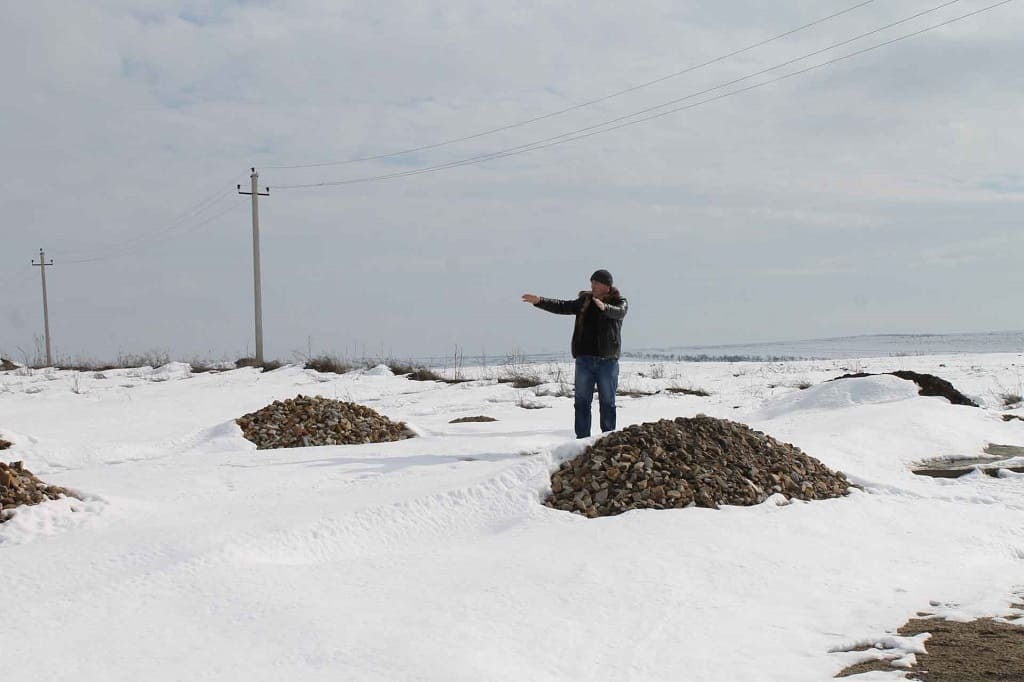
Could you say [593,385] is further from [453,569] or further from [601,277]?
[453,569]

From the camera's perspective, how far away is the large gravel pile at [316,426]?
30.1 feet

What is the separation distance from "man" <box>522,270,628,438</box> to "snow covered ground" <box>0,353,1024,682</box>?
0.94m

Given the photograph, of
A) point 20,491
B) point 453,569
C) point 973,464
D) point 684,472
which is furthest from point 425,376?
point 453,569

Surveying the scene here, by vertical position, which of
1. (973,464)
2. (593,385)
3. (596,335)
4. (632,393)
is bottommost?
(973,464)

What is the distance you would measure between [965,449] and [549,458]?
18.4 ft

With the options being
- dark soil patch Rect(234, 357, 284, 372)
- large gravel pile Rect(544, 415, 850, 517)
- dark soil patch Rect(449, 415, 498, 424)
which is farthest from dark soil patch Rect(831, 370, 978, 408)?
dark soil patch Rect(234, 357, 284, 372)

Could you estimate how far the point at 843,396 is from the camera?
11.6 metres

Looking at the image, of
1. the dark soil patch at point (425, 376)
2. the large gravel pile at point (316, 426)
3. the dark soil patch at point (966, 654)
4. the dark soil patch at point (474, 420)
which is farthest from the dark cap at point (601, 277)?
the dark soil patch at point (425, 376)

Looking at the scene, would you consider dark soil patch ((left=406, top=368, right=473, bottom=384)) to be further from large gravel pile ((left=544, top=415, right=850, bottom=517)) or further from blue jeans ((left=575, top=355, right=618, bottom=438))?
large gravel pile ((left=544, top=415, right=850, bottom=517))

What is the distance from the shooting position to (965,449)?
9.15 m

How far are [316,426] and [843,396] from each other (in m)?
7.27

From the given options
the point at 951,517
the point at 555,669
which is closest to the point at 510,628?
the point at 555,669

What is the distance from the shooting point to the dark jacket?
7.58m

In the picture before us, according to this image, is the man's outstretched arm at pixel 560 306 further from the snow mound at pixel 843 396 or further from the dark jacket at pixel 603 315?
the snow mound at pixel 843 396
